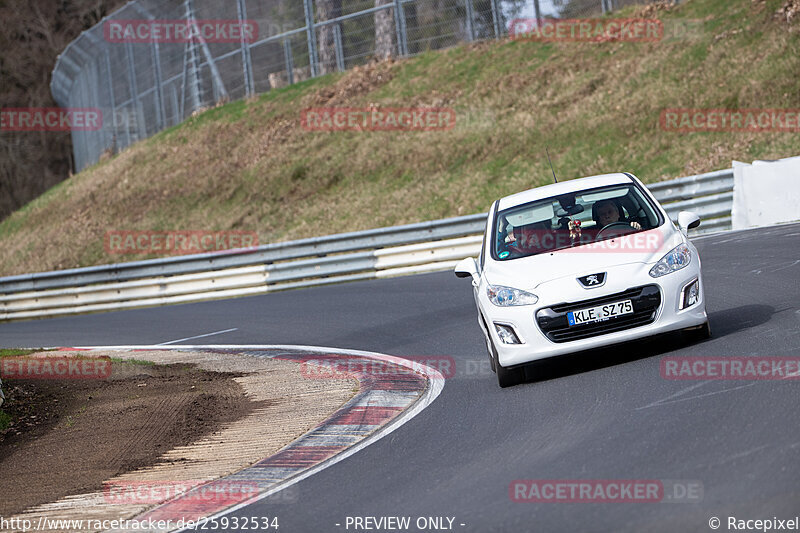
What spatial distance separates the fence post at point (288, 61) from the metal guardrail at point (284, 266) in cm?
1140

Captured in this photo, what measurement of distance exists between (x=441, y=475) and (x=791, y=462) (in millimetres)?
1909

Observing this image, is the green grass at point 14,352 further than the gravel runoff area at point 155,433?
Yes

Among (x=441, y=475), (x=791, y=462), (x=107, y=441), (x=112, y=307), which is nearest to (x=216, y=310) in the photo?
(x=112, y=307)

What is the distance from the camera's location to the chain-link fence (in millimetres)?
29203

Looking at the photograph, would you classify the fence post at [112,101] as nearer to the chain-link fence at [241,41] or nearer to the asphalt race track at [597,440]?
the chain-link fence at [241,41]

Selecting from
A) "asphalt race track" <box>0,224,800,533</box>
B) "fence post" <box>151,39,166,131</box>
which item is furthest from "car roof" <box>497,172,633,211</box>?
"fence post" <box>151,39,166,131</box>

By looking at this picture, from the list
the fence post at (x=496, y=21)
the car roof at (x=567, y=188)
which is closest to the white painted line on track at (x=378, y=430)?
the car roof at (x=567, y=188)

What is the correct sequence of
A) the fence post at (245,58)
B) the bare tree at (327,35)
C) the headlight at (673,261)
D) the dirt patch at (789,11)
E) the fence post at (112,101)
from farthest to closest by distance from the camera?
1. the fence post at (112,101)
2. the fence post at (245,58)
3. the bare tree at (327,35)
4. the dirt patch at (789,11)
5. the headlight at (673,261)

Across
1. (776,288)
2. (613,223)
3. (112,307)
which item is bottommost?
(112,307)

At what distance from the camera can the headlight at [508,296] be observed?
7926 millimetres

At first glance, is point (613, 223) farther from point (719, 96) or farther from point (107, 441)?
point (719, 96)

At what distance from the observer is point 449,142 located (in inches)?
1049

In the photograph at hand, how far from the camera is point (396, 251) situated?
1925 centimetres

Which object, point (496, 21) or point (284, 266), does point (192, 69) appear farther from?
point (284, 266)
